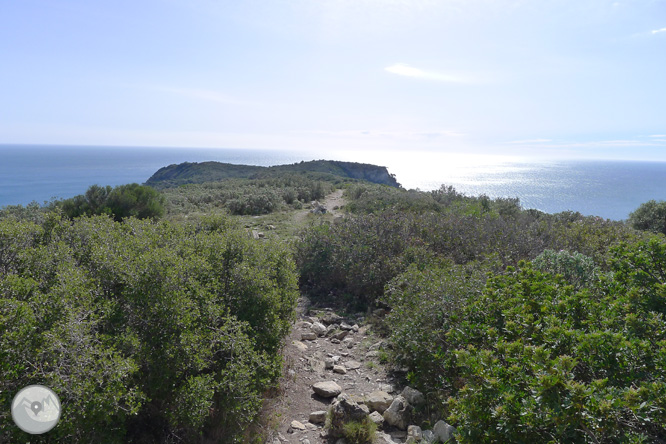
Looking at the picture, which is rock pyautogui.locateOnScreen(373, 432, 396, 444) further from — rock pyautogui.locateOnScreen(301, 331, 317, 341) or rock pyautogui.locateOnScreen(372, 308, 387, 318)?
rock pyautogui.locateOnScreen(372, 308, 387, 318)

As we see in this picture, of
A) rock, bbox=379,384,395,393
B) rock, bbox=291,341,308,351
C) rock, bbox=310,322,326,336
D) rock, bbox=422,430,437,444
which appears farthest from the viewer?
rock, bbox=310,322,326,336

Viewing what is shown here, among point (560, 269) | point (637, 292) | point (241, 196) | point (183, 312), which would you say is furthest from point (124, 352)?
point (241, 196)

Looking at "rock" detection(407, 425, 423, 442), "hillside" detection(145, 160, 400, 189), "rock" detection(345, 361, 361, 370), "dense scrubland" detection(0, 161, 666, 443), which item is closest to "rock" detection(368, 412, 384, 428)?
"rock" detection(407, 425, 423, 442)

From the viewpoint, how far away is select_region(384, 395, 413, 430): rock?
5.15m

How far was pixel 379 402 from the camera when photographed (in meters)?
5.54

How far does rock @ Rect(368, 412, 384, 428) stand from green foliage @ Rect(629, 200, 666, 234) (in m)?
18.6

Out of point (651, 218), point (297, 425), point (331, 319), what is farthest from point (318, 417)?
point (651, 218)

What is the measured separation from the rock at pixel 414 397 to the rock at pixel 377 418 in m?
0.50

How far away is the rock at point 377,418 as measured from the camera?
5223 millimetres

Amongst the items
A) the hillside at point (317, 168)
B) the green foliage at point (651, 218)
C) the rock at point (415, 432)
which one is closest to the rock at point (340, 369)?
the rock at point (415, 432)

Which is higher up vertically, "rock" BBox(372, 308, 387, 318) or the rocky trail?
"rock" BBox(372, 308, 387, 318)

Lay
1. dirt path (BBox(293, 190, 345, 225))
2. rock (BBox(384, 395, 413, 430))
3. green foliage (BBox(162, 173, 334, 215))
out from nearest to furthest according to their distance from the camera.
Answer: rock (BBox(384, 395, 413, 430))
dirt path (BBox(293, 190, 345, 225))
green foliage (BBox(162, 173, 334, 215))

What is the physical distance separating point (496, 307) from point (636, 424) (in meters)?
2.03

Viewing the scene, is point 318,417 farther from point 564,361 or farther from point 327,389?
point 564,361
